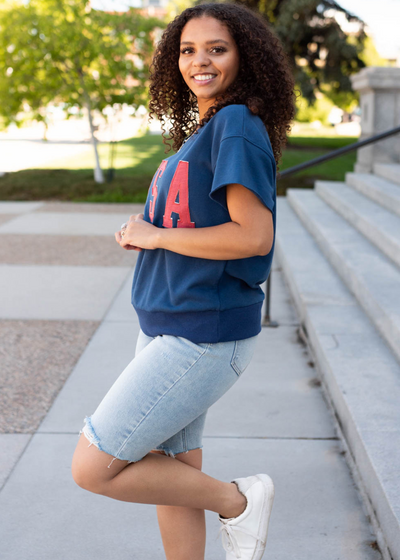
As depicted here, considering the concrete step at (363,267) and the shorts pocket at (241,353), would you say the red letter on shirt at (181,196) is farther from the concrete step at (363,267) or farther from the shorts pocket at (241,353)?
the concrete step at (363,267)

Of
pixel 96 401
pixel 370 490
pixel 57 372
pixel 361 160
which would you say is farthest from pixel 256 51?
pixel 361 160

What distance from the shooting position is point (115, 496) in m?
1.67

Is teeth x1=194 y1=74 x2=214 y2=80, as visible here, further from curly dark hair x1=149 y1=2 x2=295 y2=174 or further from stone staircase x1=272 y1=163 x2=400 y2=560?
stone staircase x1=272 y1=163 x2=400 y2=560

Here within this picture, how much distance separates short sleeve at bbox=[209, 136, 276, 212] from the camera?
1.49 metres

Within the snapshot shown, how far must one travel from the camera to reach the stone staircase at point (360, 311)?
2.59 m

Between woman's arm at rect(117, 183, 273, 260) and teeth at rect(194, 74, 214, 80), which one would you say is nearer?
woman's arm at rect(117, 183, 273, 260)

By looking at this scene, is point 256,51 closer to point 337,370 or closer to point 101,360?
point 337,370

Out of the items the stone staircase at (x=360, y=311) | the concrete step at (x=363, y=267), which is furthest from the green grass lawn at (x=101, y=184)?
the concrete step at (x=363, y=267)

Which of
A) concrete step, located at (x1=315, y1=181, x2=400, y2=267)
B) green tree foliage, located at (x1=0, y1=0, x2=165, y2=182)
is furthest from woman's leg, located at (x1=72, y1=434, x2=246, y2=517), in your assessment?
green tree foliage, located at (x1=0, y1=0, x2=165, y2=182)

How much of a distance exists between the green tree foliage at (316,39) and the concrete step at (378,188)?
13329mm

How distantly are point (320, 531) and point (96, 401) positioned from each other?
161 centimetres

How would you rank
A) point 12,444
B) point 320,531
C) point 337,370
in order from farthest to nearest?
1. point 337,370
2. point 12,444
3. point 320,531

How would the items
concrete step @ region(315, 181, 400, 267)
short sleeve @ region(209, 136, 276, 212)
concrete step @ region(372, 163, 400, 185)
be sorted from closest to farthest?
short sleeve @ region(209, 136, 276, 212)
concrete step @ region(315, 181, 400, 267)
concrete step @ region(372, 163, 400, 185)

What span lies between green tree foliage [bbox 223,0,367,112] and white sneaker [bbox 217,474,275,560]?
67.6 feet
